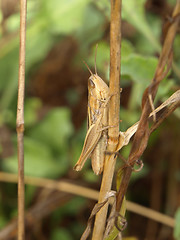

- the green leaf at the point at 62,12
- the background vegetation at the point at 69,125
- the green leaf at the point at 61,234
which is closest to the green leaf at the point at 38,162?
the background vegetation at the point at 69,125

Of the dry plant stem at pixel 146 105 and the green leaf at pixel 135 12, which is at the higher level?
the green leaf at pixel 135 12

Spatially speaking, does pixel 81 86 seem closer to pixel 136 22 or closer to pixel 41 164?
pixel 41 164

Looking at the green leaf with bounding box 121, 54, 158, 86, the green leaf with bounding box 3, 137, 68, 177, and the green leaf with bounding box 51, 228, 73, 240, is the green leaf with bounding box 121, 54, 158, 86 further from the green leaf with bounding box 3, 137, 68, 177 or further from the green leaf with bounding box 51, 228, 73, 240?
the green leaf with bounding box 51, 228, 73, 240

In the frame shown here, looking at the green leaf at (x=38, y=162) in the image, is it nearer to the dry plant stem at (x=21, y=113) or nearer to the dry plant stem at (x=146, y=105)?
the dry plant stem at (x=21, y=113)

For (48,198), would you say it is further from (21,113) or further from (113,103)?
(113,103)

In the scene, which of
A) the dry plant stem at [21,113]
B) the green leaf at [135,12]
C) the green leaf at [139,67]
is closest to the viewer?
the dry plant stem at [21,113]

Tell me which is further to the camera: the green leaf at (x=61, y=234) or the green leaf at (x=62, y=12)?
the green leaf at (x=62, y=12)

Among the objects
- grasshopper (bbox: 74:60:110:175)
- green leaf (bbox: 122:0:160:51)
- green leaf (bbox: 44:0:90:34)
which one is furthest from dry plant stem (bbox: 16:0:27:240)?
green leaf (bbox: 44:0:90:34)

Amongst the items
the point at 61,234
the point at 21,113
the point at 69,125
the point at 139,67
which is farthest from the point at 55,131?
the point at 21,113
